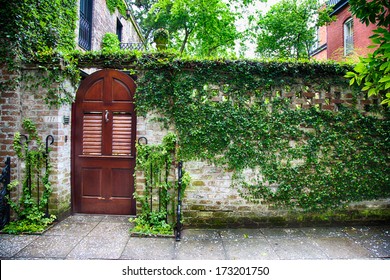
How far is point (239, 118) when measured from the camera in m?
4.19

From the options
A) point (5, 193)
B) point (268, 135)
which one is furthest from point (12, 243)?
point (268, 135)

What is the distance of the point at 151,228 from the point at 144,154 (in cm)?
123

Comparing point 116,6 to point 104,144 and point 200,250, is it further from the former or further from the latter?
point 200,250

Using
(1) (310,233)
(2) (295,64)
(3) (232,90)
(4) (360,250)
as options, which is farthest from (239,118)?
(4) (360,250)

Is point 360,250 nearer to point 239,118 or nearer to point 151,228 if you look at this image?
point 239,118

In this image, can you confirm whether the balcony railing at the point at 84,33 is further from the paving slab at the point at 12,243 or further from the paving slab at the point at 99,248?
the paving slab at the point at 99,248

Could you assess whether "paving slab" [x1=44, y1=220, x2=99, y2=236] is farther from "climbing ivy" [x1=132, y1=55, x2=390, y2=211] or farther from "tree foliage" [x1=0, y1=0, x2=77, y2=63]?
"tree foliage" [x1=0, y1=0, x2=77, y2=63]

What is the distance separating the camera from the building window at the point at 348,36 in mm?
12734

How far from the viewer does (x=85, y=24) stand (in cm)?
767

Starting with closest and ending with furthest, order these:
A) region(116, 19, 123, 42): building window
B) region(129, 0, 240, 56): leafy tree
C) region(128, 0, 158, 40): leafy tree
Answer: region(116, 19, 123, 42): building window < region(129, 0, 240, 56): leafy tree < region(128, 0, 158, 40): leafy tree

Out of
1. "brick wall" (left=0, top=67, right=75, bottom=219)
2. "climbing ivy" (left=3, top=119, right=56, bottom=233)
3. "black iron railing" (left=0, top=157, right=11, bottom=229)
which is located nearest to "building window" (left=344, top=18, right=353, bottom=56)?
"brick wall" (left=0, top=67, right=75, bottom=219)

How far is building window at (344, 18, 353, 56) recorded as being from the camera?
12.7 meters

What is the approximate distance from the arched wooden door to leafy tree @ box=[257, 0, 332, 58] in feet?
39.2

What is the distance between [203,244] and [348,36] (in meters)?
14.3
